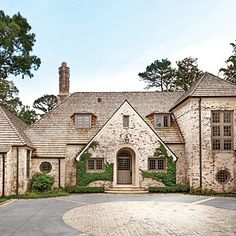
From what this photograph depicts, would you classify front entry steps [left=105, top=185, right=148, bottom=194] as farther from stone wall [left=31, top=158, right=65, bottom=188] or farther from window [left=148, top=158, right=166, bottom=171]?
stone wall [left=31, top=158, right=65, bottom=188]

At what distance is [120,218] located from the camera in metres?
14.3

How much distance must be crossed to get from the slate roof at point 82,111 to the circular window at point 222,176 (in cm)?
411

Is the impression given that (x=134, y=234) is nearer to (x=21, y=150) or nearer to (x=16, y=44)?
(x=21, y=150)

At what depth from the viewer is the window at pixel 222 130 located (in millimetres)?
25719

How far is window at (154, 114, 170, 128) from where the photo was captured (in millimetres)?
29484

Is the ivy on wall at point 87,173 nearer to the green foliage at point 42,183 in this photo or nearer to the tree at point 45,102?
the green foliage at point 42,183

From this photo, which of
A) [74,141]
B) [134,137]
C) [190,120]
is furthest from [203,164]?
[74,141]

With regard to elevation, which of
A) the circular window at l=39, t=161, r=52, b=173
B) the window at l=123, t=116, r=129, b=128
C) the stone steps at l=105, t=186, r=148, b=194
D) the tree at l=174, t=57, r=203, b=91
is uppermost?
the tree at l=174, t=57, r=203, b=91

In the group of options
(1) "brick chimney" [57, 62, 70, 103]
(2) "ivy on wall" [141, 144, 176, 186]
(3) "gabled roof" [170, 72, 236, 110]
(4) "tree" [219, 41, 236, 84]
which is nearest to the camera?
(3) "gabled roof" [170, 72, 236, 110]

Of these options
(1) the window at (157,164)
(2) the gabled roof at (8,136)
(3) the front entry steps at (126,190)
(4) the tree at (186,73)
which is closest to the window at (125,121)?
(1) the window at (157,164)

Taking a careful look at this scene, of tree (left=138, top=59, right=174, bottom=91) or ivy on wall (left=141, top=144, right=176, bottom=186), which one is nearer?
ivy on wall (left=141, top=144, right=176, bottom=186)

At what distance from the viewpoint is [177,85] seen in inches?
2055

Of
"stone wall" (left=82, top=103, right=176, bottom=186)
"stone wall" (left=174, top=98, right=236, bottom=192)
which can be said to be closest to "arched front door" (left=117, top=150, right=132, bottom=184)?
"stone wall" (left=82, top=103, right=176, bottom=186)

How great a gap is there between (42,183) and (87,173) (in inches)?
142
